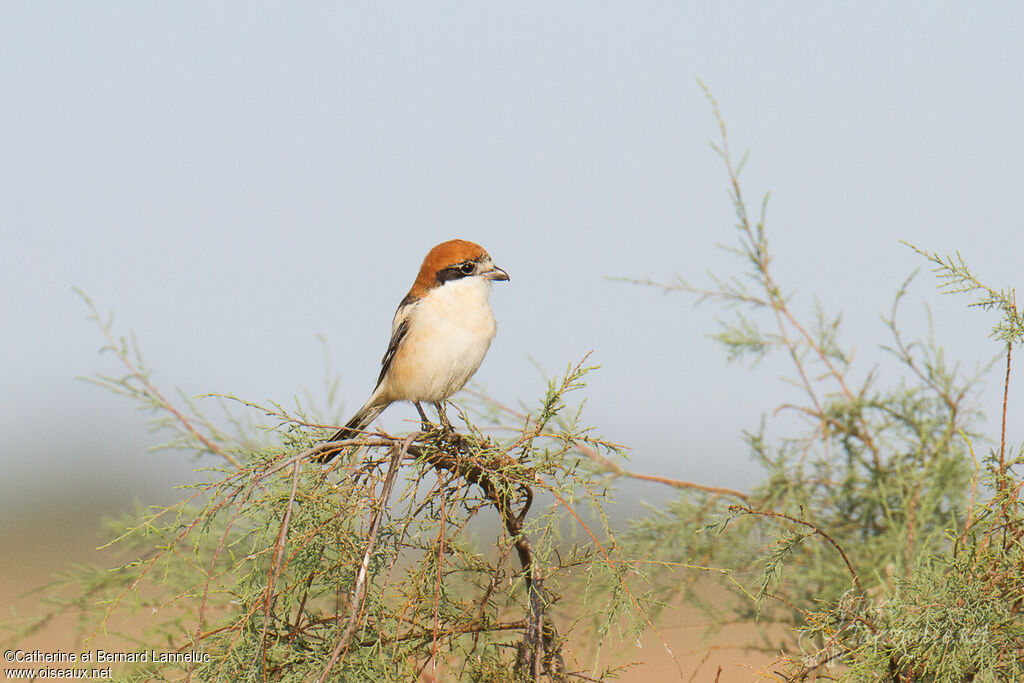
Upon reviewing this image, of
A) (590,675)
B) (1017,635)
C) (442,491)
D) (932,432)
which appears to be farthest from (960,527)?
(442,491)

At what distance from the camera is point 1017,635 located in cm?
224

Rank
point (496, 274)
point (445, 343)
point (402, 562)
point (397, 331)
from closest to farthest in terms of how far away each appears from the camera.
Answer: point (402, 562) → point (445, 343) → point (496, 274) → point (397, 331)

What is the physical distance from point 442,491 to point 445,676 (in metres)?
0.72

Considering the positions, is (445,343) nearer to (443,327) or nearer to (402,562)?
(443,327)

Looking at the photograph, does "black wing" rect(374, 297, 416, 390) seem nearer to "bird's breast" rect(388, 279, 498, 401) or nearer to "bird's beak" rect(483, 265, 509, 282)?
"bird's breast" rect(388, 279, 498, 401)

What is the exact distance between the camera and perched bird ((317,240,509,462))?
411 cm

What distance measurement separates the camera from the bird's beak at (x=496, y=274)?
423cm

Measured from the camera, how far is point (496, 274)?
13.9 ft

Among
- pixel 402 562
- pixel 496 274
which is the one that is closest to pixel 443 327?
pixel 496 274

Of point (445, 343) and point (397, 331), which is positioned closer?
point (445, 343)

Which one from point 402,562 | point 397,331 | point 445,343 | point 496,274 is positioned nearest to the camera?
point 402,562

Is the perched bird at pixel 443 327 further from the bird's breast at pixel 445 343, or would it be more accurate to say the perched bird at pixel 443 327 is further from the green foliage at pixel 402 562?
the green foliage at pixel 402 562

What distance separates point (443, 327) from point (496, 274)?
369 mm

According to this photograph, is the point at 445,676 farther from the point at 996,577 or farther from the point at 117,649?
the point at 996,577
